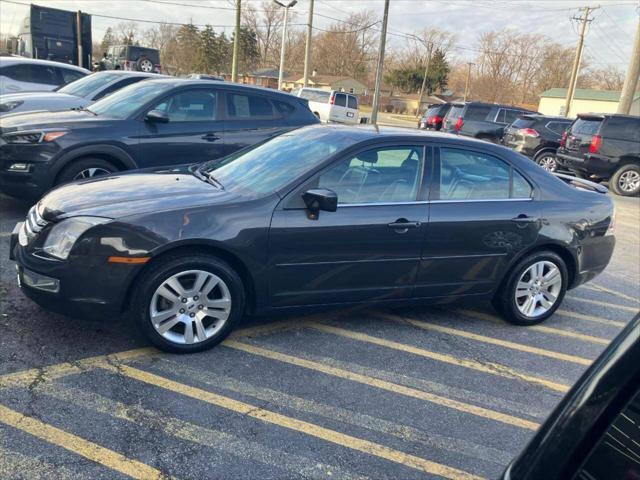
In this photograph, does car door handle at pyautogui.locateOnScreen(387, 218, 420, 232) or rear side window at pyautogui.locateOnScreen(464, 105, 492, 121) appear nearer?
car door handle at pyautogui.locateOnScreen(387, 218, 420, 232)

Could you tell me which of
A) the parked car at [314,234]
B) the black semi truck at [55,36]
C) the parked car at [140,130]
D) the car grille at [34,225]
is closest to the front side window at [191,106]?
the parked car at [140,130]

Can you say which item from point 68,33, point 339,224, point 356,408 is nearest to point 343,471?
point 356,408

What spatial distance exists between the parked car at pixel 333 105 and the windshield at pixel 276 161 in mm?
21532

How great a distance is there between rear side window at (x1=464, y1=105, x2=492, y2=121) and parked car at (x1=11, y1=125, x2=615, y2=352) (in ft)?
43.9

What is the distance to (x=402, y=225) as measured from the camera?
4035 mm

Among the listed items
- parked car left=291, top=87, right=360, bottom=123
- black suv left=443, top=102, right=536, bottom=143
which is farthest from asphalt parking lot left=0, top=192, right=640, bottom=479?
parked car left=291, top=87, right=360, bottom=123

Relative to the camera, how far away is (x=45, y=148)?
5.85m

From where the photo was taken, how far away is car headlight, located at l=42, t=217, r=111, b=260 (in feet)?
11.0

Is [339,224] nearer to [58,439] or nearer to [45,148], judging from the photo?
[58,439]

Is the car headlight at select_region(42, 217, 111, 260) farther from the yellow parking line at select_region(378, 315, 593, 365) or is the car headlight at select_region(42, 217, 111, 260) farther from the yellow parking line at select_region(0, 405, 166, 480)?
the yellow parking line at select_region(378, 315, 593, 365)

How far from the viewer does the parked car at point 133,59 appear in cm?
2719

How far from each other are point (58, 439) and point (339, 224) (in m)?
2.15

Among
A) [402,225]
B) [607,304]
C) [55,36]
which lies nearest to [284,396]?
[402,225]

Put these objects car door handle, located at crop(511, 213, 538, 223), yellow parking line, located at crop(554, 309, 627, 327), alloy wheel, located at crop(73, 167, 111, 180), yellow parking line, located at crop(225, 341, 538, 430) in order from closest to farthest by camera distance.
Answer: yellow parking line, located at crop(225, 341, 538, 430), car door handle, located at crop(511, 213, 538, 223), yellow parking line, located at crop(554, 309, 627, 327), alloy wheel, located at crop(73, 167, 111, 180)
